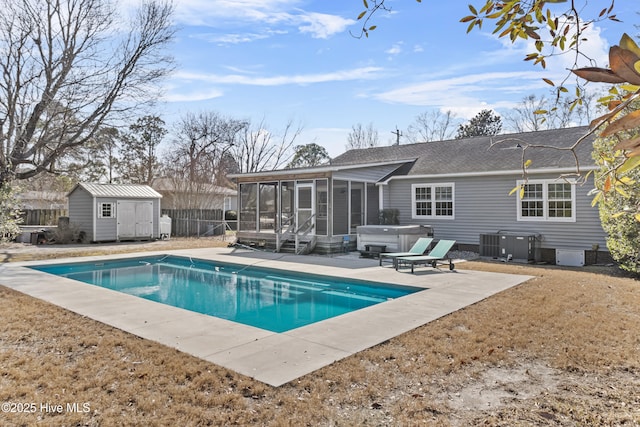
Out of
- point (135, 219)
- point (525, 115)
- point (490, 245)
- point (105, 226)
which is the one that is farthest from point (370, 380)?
point (525, 115)

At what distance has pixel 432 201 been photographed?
1587 centimetres

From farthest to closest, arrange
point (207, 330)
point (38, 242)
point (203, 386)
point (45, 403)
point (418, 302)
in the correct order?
point (38, 242) < point (418, 302) < point (207, 330) < point (203, 386) < point (45, 403)

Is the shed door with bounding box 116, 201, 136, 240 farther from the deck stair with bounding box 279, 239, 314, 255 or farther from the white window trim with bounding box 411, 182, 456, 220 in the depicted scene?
the white window trim with bounding box 411, 182, 456, 220

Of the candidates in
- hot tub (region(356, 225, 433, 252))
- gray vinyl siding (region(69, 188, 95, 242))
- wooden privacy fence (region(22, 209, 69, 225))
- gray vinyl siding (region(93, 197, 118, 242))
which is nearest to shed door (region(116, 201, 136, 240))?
gray vinyl siding (region(93, 197, 118, 242))

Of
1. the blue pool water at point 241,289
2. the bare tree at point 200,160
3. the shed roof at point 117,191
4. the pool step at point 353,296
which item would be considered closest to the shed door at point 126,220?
the shed roof at point 117,191

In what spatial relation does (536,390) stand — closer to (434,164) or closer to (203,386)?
(203,386)

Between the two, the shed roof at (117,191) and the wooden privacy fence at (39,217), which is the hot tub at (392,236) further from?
the wooden privacy fence at (39,217)

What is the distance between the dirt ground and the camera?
334cm

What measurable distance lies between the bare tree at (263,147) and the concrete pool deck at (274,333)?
2797 centimetres

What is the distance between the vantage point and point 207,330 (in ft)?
18.8

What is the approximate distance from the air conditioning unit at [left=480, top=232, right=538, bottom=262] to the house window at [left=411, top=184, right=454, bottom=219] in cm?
170

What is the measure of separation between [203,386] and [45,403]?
4.15 ft

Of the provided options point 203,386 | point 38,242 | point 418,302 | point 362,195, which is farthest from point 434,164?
point 38,242

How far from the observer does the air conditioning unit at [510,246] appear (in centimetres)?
1315
